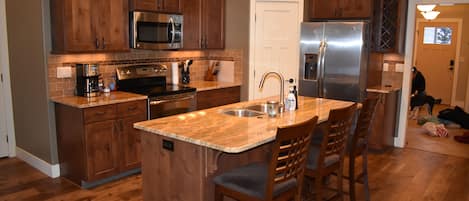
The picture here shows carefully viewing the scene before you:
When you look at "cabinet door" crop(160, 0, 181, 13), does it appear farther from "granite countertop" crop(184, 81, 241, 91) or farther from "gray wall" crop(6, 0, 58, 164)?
"gray wall" crop(6, 0, 58, 164)

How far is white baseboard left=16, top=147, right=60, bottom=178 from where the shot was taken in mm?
4309

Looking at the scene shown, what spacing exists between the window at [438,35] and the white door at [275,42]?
5.42 metres

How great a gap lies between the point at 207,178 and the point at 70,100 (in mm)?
2140

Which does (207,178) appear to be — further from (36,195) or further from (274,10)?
(274,10)

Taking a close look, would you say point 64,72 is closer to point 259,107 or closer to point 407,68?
point 259,107

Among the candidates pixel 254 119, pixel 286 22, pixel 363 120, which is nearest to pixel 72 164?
pixel 254 119

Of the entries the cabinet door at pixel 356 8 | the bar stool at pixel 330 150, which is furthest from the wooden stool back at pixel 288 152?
the cabinet door at pixel 356 8

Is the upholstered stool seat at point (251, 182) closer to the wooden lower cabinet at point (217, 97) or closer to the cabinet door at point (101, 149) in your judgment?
the cabinet door at point (101, 149)

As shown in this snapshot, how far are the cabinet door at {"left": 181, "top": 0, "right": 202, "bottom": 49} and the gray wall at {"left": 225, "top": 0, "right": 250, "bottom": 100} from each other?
18.5 inches

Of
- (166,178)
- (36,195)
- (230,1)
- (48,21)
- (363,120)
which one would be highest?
(230,1)

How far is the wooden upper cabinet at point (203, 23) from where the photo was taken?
17.2 ft

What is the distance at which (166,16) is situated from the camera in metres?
4.82

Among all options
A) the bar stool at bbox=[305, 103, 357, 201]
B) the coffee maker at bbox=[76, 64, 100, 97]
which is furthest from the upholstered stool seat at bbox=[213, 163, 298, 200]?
the coffee maker at bbox=[76, 64, 100, 97]

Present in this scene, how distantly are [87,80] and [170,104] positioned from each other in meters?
0.92
